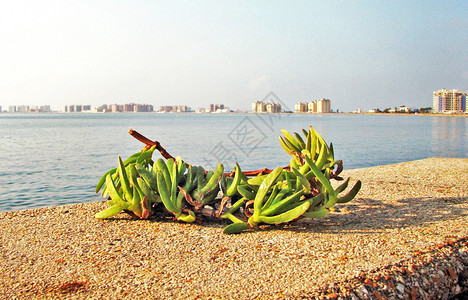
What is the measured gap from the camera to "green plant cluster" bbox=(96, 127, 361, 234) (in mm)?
3328

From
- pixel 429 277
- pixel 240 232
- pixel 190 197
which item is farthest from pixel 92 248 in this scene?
pixel 429 277

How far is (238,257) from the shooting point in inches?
107

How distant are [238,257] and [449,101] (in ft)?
573

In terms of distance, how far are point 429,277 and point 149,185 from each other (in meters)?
2.40

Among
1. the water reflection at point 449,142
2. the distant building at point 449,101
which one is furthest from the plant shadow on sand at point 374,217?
the distant building at point 449,101

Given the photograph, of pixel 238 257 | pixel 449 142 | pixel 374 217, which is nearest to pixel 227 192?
pixel 238 257

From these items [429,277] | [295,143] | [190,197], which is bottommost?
[429,277]

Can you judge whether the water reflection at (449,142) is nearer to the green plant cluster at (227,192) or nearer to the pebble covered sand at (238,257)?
the pebble covered sand at (238,257)

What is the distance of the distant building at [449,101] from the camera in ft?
490

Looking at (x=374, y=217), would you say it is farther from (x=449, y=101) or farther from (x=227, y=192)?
(x=449, y=101)

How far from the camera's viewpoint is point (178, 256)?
2766mm

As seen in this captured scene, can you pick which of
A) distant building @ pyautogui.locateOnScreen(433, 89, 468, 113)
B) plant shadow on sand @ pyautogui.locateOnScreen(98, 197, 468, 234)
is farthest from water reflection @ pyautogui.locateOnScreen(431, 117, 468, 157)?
distant building @ pyautogui.locateOnScreen(433, 89, 468, 113)

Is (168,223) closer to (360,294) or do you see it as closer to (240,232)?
(240,232)

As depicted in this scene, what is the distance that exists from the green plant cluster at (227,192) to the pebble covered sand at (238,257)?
14 cm
